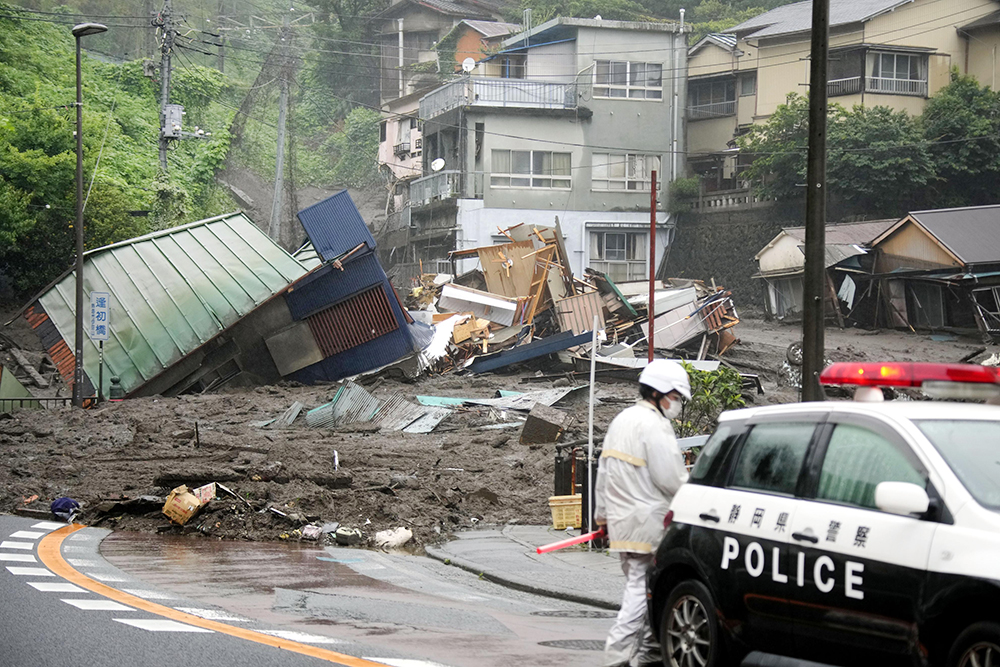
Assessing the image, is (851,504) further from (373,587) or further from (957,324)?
(957,324)

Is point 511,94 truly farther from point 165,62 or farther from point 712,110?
point 165,62

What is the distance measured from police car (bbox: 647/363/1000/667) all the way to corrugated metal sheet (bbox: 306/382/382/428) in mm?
18407

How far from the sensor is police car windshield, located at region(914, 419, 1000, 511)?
467 centimetres

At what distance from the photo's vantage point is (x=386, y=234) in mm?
58875

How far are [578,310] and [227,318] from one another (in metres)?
A: 10.9

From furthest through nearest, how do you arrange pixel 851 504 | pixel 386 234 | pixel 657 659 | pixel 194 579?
pixel 386 234, pixel 194 579, pixel 657 659, pixel 851 504

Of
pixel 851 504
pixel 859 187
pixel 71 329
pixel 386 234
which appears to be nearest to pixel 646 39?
pixel 859 187

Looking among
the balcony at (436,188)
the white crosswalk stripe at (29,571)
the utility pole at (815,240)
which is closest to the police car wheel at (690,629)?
the utility pole at (815,240)

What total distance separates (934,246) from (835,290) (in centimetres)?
426

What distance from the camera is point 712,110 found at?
53.0m

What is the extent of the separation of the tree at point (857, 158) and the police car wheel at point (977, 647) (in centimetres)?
4138

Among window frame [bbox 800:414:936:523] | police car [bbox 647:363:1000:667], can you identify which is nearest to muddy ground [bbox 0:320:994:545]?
police car [bbox 647:363:1000:667]

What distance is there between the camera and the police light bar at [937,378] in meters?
5.47

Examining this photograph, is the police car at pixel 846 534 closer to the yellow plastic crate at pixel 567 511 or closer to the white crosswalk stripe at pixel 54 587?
the white crosswalk stripe at pixel 54 587
